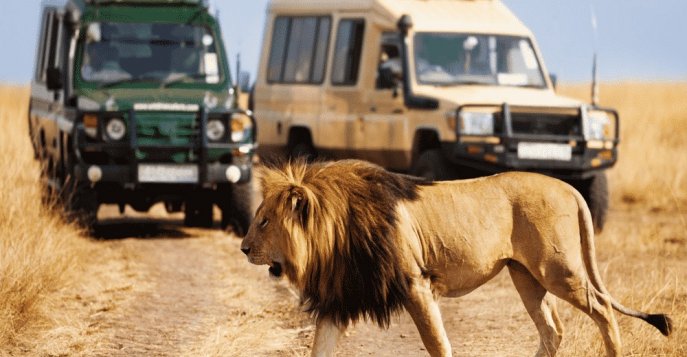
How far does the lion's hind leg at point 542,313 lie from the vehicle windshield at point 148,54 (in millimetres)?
6694

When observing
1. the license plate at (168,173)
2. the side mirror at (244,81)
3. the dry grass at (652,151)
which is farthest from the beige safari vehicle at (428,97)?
the license plate at (168,173)

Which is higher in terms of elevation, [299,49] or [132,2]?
[132,2]

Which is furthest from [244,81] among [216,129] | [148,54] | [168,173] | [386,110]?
[386,110]

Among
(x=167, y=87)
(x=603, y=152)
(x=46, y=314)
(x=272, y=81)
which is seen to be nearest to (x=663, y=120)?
(x=272, y=81)

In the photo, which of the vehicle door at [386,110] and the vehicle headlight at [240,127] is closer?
the vehicle headlight at [240,127]

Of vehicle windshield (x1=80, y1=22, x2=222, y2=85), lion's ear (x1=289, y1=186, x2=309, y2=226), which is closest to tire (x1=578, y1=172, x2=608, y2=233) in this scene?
vehicle windshield (x1=80, y1=22, x2=222, y2=85)

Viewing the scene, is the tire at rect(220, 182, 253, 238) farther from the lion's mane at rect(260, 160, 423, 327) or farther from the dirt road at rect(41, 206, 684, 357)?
the lion's mane at rect(260, 160, 423, 327)

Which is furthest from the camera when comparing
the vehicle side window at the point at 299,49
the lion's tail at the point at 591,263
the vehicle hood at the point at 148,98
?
the vehicle side window at the point at 299,49

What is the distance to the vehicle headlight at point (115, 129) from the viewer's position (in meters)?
12.9

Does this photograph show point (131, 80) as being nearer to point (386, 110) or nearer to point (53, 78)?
point (53, 78)

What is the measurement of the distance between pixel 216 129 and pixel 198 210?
139cm

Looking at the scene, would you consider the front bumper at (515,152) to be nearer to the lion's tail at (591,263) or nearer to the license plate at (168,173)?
the license plate at (168,173)

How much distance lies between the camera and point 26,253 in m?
9.24

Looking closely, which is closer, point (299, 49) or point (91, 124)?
point (91, 124)
